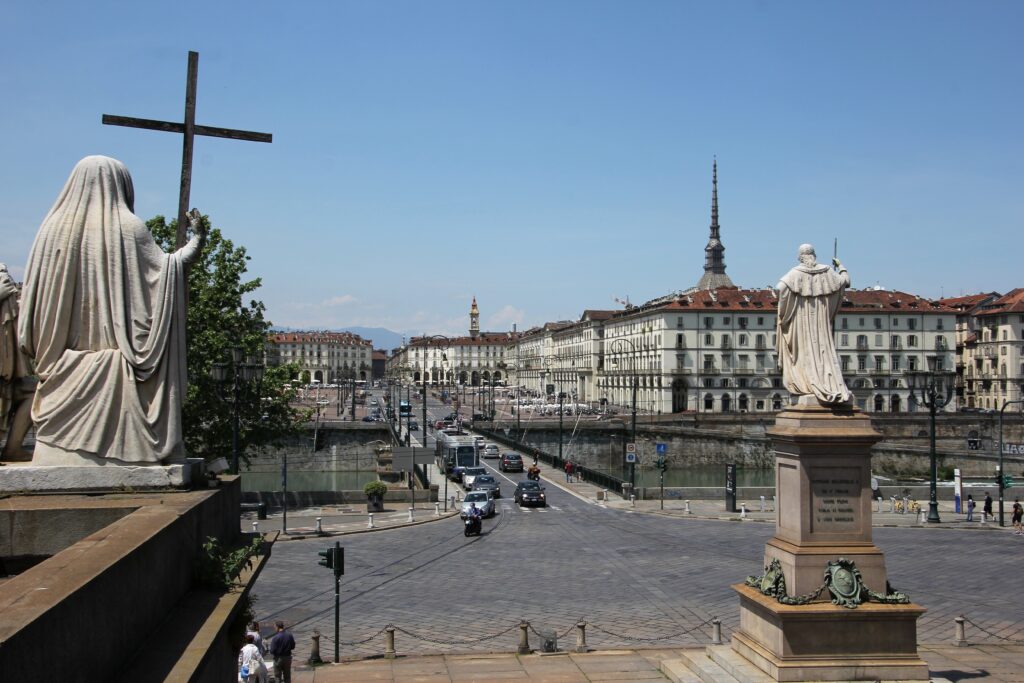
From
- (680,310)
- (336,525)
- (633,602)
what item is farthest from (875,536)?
(680,310)

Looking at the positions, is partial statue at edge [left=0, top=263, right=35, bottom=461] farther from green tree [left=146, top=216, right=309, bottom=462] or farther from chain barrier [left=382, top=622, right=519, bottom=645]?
green tree [left=146, top=216, right=309, bottom=462]

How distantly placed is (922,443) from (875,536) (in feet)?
197

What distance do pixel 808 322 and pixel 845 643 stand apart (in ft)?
13.7

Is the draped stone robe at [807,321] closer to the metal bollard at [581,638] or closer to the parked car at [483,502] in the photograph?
the metal bollard at [581,638]

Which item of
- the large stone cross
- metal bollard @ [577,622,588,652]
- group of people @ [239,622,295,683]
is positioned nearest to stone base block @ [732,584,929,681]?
metal bollard @ [577,622,588,652]

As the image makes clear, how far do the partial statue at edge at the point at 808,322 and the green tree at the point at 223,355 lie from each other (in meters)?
25.0

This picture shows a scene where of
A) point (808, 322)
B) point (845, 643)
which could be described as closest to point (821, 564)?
point (845, 643)

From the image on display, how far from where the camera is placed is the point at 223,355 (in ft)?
117

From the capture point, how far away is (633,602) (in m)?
19.5

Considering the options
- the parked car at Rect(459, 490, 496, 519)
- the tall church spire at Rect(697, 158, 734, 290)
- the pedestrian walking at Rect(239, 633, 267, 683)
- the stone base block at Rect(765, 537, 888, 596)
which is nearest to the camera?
the pedestrian walking at Rect(239, 633, 267, 683)

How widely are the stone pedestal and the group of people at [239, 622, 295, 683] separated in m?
6.13

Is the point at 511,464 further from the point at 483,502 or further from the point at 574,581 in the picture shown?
the point at 574,581

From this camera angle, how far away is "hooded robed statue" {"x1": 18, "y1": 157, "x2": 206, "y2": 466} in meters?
6.46

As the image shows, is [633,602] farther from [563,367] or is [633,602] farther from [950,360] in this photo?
[563,367]
